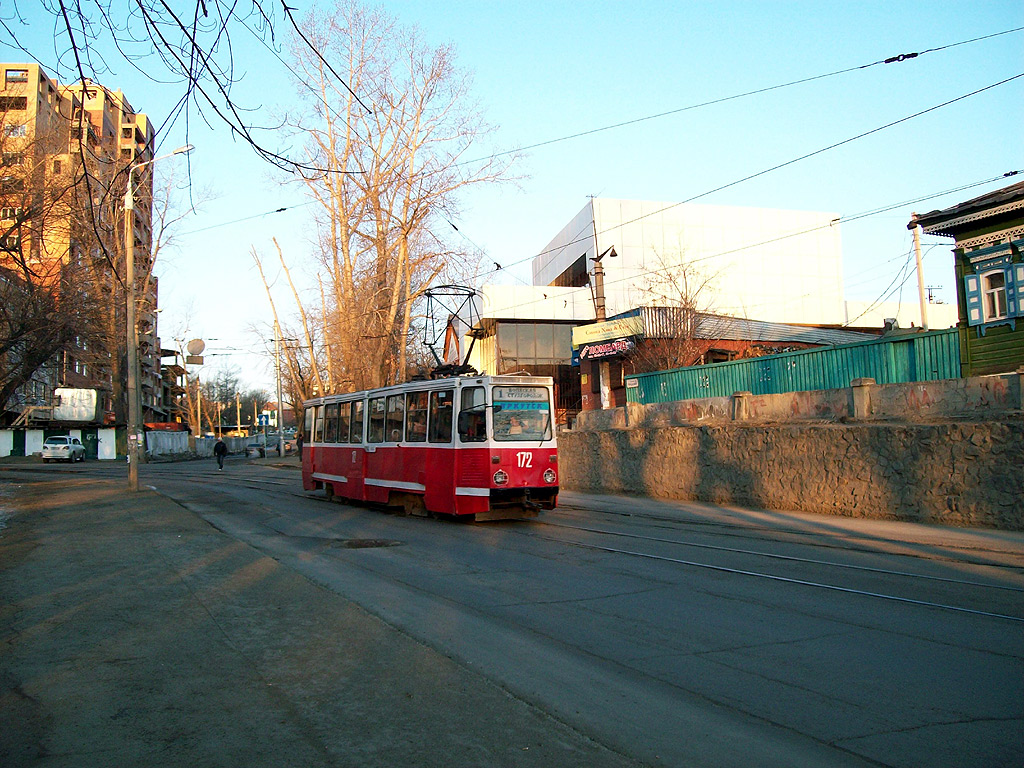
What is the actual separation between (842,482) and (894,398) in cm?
Result: 208

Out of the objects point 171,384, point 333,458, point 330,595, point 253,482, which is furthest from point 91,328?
point 171,384

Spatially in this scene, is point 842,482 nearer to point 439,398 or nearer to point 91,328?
point 439,398

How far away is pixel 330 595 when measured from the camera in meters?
8.08

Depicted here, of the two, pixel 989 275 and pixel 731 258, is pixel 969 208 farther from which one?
pixel 731 258

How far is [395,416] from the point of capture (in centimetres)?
1731

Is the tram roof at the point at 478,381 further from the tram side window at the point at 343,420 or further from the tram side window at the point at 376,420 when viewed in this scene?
the tram side window at the point at 343,420

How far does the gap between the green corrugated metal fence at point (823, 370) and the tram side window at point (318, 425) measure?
1064 cm

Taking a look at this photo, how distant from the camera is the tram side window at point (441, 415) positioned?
600 inches

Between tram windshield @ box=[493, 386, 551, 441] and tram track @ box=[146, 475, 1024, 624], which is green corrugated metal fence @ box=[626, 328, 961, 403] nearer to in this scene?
tram track @ box=[146, 475, 1024, 624]

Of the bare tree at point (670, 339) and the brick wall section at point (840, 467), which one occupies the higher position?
the bare tree at point (670, 339)

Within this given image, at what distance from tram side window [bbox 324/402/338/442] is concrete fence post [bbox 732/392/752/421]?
10.5 m

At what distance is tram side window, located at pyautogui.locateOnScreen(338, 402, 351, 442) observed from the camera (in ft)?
66.0

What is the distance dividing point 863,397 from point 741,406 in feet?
12.0

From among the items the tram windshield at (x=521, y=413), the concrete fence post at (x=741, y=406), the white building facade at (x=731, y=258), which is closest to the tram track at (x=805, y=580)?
the tram windshield at (x=521, y=413)
